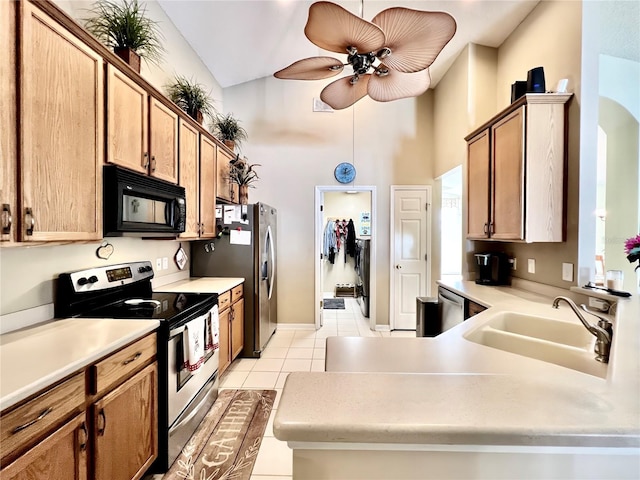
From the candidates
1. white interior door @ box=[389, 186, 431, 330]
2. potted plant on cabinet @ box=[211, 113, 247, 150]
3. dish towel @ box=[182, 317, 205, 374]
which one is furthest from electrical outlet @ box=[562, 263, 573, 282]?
potted plant on cabinet @ box=[211, 113, 247, 150]

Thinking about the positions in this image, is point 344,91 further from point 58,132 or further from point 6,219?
point 6,219

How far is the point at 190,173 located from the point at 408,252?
312cm

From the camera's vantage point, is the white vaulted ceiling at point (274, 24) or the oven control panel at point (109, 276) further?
the white vaulted ceiling at point (274, 24)

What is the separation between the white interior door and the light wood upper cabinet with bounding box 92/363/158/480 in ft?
11.2

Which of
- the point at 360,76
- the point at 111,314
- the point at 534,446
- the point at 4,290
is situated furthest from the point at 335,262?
the point at 534,446

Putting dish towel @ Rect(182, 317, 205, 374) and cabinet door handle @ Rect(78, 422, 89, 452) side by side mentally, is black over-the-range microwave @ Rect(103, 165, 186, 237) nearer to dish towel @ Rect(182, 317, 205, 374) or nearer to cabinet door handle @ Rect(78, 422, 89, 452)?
dish towel @ Rect(182, 317, 205, 374)

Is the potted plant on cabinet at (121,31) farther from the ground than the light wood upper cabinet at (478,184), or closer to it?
farther from the ground

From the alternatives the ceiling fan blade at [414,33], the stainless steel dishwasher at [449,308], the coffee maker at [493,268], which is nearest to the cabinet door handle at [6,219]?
the ceiling fan blade at [414,33]

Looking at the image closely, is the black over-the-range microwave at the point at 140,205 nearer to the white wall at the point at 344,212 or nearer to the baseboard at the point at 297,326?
the baseboard at the point at 297,326

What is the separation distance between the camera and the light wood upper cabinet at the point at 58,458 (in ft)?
3.16

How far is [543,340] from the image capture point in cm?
154

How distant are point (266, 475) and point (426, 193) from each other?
3829 mm

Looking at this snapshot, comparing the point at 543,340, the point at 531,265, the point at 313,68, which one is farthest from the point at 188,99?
the point at 531,265

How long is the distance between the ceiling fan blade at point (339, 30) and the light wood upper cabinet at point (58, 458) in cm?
211
